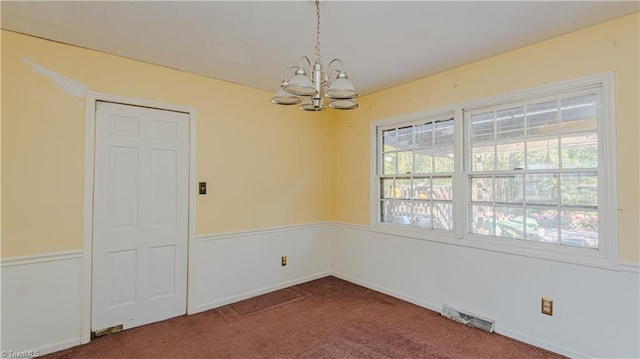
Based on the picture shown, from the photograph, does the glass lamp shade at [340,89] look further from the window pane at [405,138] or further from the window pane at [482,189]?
the window pane at [405,138]

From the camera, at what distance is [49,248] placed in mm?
2412

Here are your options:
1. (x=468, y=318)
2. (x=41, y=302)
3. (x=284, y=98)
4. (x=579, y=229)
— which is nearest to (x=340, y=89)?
(x=284, y=98)

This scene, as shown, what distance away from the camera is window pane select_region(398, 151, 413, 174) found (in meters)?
3.55

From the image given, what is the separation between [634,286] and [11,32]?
482 cm

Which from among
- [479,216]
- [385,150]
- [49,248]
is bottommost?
[49,248]

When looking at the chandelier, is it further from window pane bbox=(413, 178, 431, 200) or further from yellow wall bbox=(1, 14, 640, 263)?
window pane bbox=(413, 178, 431, 200)

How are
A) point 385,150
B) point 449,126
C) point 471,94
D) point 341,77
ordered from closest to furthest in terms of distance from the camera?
point 341,77
point 471,94
point 449,126
point 385,150

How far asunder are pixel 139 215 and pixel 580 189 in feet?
12.2

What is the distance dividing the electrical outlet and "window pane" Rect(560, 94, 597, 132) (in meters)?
1.36

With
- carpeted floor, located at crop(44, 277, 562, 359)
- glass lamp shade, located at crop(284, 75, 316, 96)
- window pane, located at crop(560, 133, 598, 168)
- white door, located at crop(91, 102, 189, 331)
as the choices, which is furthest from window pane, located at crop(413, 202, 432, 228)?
white door, located at crop(91, 102, 189, 331)

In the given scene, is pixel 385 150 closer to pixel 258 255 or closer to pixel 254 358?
pixel 258 255

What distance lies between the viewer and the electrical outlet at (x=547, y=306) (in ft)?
7.87

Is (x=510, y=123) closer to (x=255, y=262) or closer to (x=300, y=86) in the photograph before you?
(x=300, y=86)

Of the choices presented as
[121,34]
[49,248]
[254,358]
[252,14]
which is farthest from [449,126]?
[49,248]
